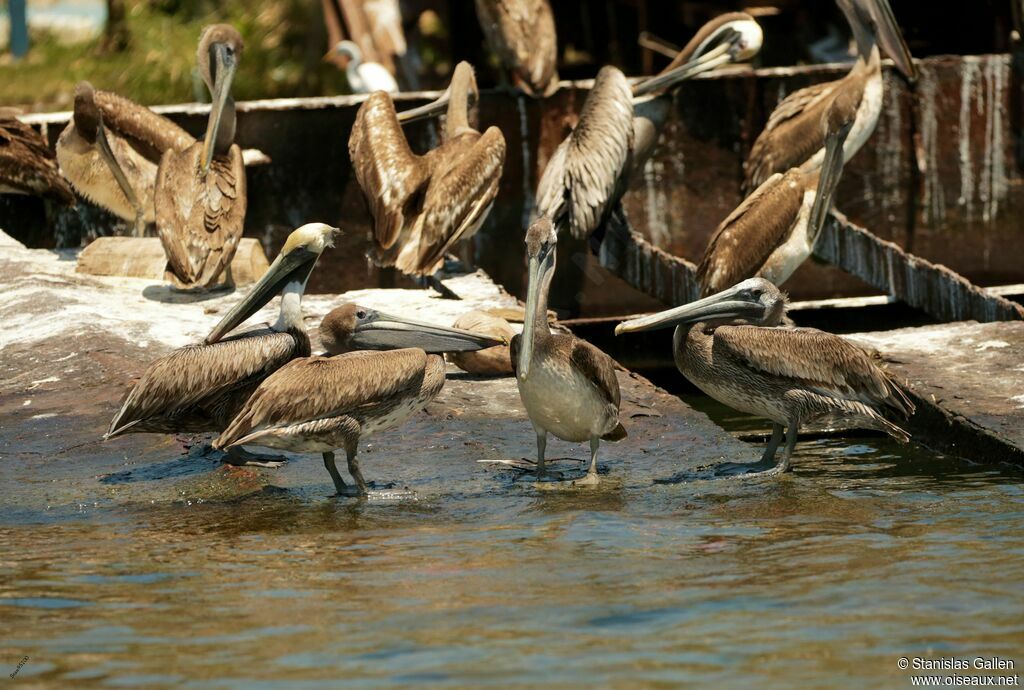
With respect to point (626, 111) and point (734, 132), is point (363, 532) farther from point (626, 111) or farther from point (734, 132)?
point (734, 132)

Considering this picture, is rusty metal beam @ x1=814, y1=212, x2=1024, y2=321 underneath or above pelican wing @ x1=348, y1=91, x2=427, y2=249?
underneath

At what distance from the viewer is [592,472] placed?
6090 millimetres

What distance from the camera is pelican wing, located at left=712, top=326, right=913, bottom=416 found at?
6.23 m

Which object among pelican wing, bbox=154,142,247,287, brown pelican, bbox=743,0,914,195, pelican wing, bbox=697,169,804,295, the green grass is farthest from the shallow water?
the green grass

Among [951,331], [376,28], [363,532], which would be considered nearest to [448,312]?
[951,331]

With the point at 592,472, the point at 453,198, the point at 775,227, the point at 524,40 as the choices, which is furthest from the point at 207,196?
the point at 592,472

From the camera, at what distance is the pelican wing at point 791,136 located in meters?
9.68

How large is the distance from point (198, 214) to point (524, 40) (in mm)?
3534

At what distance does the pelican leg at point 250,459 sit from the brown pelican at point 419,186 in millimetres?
2556

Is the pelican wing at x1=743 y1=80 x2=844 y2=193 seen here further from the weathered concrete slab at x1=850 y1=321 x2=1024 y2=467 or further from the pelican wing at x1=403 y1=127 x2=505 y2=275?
the weathered concrete slab at x1=850 y1=321 x2=1024 y2=467

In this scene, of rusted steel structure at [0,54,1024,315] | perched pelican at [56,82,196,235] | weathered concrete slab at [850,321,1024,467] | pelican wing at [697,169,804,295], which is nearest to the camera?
weathered concrete slab at [850,321,1024,467]

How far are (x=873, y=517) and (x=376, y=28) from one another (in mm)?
11585

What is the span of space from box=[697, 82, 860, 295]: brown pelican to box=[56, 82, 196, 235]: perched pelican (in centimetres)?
392

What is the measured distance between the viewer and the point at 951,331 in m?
8.12
